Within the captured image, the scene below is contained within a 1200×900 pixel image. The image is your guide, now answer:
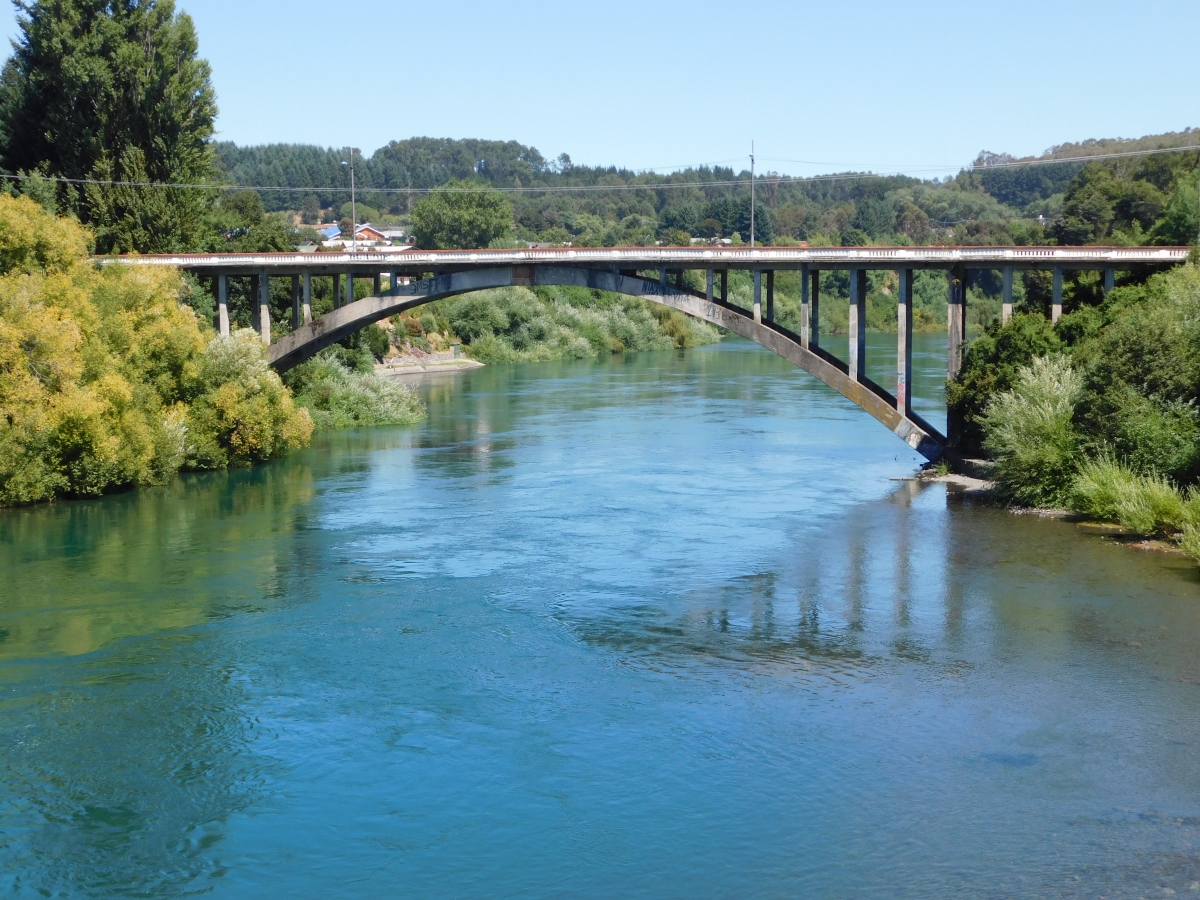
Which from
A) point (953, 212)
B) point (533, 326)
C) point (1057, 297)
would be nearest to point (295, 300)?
point (1057, 297)

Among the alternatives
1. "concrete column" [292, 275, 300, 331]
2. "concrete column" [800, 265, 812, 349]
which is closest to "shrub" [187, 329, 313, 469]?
"concrete column" [292, 275, 300, 331]

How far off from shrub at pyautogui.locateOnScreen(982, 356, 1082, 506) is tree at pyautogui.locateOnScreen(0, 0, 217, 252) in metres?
33.8

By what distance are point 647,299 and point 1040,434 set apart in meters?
15.4

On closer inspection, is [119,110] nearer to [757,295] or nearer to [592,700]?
[757,295]

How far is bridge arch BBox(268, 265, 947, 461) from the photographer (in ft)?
123

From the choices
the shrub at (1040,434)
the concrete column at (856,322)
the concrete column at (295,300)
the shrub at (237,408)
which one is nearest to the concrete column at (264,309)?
the concrete column at (295,300)

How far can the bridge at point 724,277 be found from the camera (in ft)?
116

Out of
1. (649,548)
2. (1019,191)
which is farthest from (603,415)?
(1019,191)

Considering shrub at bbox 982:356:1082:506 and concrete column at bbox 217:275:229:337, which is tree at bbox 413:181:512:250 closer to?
concrete column at bbox 217:275:229:337

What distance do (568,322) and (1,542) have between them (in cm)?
5935

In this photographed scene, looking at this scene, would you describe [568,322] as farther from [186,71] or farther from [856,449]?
[856,449]

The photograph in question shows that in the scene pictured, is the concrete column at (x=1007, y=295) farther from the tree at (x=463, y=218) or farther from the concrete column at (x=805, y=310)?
the tree at (x=463, y=218)

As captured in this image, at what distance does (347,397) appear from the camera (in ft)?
170

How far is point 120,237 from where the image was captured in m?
50.6
